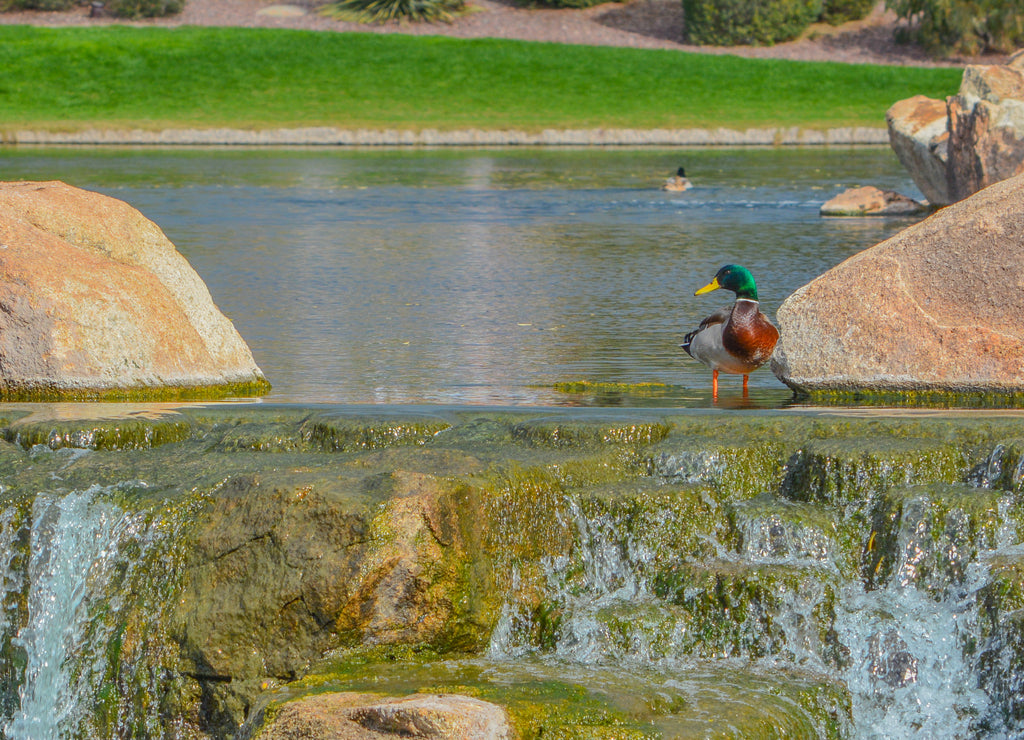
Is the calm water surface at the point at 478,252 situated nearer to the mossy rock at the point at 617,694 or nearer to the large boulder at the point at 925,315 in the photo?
the large boulder at the point at 925,315

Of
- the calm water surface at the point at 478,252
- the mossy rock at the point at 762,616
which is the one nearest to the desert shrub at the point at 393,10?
the calm water surface at the point at 478,252

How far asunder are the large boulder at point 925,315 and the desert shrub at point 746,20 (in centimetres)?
3744

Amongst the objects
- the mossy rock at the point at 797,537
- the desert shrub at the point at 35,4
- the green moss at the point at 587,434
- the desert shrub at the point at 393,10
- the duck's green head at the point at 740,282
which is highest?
the desert shrub at the point at 393,10

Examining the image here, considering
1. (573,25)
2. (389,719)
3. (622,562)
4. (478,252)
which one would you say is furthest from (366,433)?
(573,25)

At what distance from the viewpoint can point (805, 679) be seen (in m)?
4.98

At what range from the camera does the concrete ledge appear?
3042 centimetres

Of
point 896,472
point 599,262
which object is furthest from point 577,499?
point 599,262

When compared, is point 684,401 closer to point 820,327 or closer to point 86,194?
point 820,327

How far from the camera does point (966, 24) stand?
40.6 meters

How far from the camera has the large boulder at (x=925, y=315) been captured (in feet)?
23.5

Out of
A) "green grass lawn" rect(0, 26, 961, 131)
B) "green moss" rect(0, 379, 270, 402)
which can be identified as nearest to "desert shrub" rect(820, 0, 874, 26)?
"green grass lawn" rect(0, 26, 961, 131)

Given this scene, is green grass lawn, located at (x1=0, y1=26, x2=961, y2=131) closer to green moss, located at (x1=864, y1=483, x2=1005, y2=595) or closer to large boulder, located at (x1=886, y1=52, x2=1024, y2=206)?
large boulder, located at (x1=886, y1=52, x2=1024, y2=206)

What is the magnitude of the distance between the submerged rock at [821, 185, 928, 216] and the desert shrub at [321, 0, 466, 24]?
103ft

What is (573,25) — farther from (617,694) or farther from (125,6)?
(617,694)
